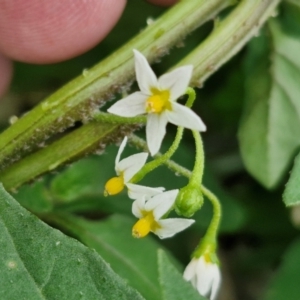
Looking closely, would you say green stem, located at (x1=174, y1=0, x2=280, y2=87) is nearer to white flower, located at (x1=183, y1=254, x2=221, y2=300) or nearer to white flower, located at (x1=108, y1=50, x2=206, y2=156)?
white flower, located at (x1=108, y1=50, x2=206, y2=156)

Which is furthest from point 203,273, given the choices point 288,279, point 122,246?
point 288,279

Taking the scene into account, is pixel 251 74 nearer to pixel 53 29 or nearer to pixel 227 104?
pixel 227 104

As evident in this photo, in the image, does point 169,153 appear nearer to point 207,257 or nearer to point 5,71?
point 207,257

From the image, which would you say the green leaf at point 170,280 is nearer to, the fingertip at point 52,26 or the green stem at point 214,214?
the green stem at point 214,214

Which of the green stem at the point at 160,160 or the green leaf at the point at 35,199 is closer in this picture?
the green stem at the point at 160,160

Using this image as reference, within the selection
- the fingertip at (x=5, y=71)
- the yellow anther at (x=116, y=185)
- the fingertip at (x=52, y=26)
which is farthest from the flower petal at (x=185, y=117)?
the fingertip at (x=5, y=71)

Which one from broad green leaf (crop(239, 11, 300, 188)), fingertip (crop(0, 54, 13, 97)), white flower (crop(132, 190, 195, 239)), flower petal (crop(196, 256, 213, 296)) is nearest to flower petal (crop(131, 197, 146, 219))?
white flower (crop(132, 190, 195, 239))

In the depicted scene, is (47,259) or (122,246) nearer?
(47,259)
